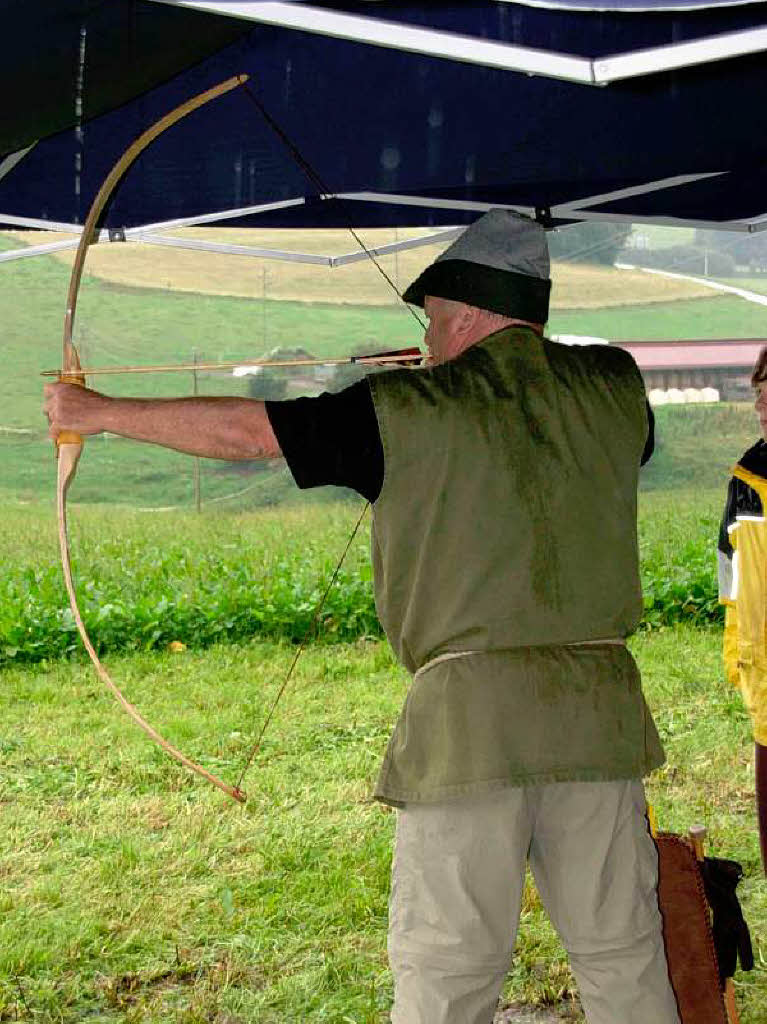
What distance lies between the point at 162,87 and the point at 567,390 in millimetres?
1266

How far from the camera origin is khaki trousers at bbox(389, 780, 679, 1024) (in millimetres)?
1614

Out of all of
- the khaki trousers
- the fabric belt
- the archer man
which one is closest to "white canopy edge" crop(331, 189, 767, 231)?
the archer man

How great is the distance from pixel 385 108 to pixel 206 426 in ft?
3.84

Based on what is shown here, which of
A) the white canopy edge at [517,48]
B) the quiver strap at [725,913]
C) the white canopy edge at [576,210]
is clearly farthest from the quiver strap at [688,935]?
the white canopy edge at [576,210]

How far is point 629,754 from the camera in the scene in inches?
66.6

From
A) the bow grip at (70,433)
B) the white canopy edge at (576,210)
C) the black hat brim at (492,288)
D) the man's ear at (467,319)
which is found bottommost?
the bow grip at (70,433)

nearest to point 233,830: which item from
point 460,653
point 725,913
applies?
point 725,913

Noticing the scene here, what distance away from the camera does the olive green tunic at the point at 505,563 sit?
5.26ft

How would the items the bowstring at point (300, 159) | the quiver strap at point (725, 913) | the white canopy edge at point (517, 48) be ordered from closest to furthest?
1. the white canopy edge at point (517, 48)
2. the quiver strap at point (725, 913)
3. the bowstring at point (300, 159)

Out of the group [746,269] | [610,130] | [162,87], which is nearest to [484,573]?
[610,130]

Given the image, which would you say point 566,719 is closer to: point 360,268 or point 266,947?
point 266,947

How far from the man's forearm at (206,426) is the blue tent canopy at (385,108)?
55cm

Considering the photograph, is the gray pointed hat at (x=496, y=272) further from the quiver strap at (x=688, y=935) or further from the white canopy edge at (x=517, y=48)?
the quiver strap at (x=688, y=935)

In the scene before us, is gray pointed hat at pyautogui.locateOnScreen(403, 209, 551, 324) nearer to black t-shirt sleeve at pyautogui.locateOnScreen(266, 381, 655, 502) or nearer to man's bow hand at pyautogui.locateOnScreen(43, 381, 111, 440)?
black t-shirt sleeve at pyautogui.locateOnScreen(266, 381, 655, 502)
